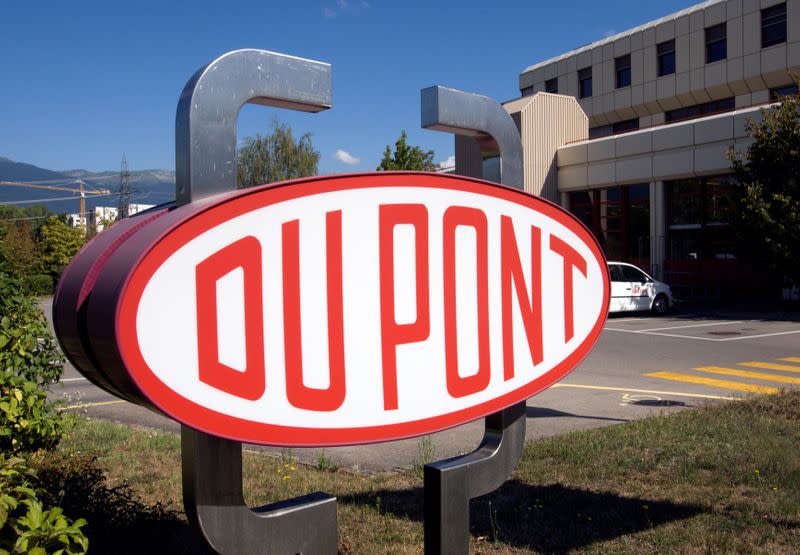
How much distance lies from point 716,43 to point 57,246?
142 ft

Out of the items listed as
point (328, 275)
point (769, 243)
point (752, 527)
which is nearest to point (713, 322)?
point (769, 243)

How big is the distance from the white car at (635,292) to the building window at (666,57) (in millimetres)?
18540

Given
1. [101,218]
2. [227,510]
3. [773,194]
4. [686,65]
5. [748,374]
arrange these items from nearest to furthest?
[227,510], [748,374], [773,194], [686,65], [101,218]

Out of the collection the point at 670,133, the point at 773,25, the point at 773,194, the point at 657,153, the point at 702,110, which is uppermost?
the point at 773,25

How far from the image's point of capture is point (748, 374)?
1216cm

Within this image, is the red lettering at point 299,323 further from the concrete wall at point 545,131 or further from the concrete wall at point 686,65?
the concrete wall at point 686,65

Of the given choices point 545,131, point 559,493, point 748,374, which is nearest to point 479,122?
point 559,493

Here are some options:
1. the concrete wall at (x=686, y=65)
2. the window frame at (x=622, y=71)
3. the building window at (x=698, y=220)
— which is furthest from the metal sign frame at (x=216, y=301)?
the window frame at (x=622, y=71)

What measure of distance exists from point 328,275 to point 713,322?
21.2 metres

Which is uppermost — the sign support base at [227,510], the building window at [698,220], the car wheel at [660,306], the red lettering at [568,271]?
the building window at [698,220]

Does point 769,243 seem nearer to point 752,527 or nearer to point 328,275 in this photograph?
point 752,527

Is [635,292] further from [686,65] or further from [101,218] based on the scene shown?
[101,218]

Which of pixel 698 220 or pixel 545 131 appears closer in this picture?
pixel 698 220

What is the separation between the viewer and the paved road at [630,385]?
763cm
